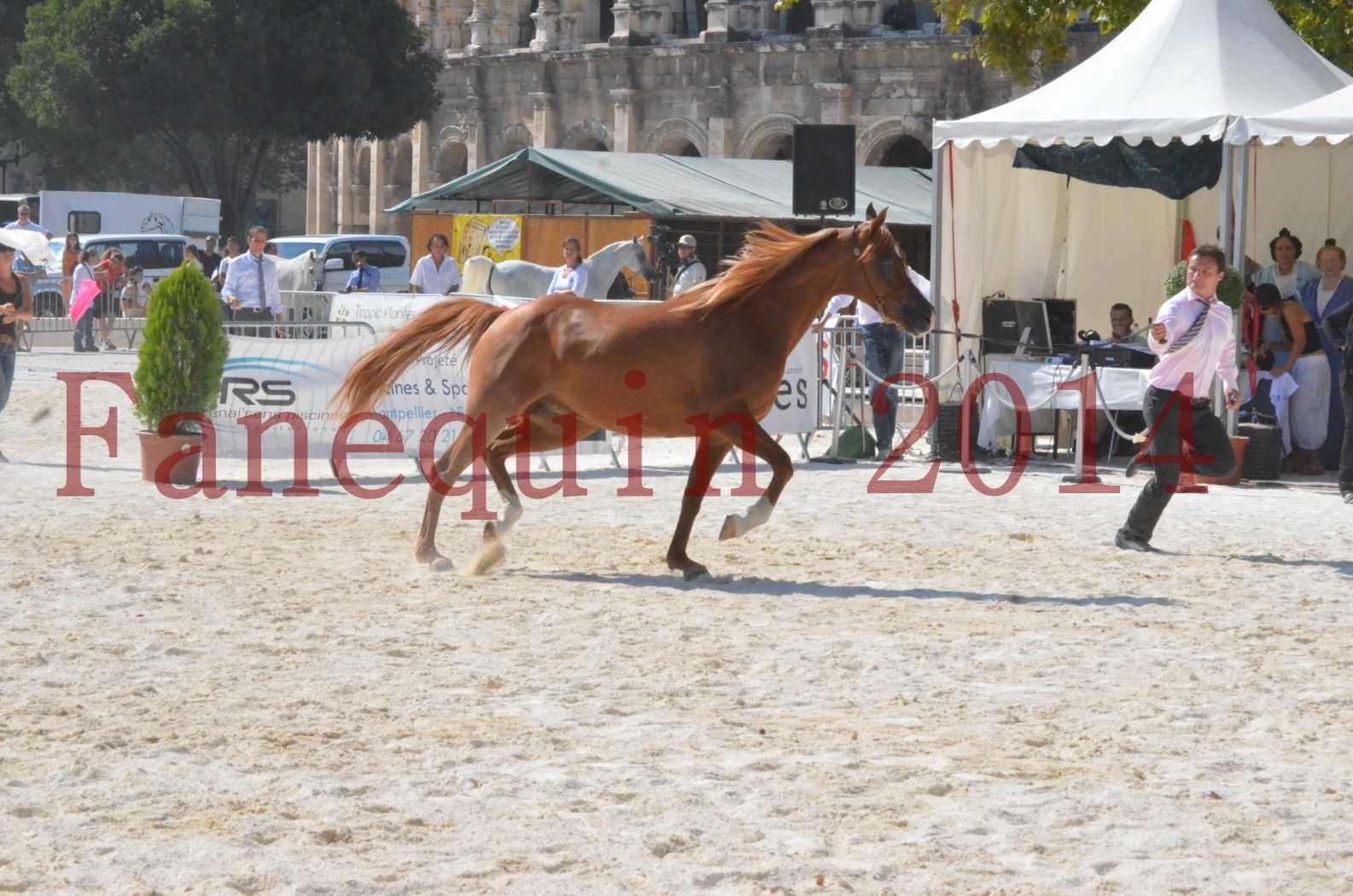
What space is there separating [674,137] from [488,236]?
13335mm

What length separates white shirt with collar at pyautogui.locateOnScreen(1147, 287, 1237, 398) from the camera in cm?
1080

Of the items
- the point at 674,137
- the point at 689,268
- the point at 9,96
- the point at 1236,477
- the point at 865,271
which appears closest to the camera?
the point at 865,271

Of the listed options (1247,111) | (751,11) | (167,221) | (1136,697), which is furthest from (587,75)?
(1136,697)

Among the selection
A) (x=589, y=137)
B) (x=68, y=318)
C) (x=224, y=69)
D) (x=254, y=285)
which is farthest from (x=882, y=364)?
(x=224, y=69)

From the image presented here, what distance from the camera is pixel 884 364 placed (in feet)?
54.5

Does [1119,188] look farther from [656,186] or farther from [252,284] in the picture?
[656,186]

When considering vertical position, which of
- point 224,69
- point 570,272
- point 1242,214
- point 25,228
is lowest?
point 570,272

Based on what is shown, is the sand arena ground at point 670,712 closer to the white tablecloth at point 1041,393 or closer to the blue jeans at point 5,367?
the white tablecloth at point 1041,393

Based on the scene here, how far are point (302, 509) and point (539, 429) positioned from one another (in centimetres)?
275

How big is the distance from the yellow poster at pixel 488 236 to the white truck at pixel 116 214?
45.3 ft

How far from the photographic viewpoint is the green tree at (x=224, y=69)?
50625 mm

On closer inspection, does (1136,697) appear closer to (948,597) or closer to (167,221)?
Answer: (948,597)

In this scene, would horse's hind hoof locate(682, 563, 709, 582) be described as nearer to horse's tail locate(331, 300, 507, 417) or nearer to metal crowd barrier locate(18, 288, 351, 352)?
horse's tail locate(331, 300, 507, 417)

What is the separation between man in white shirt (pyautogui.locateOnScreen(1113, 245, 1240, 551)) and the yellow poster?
23.2 meters
